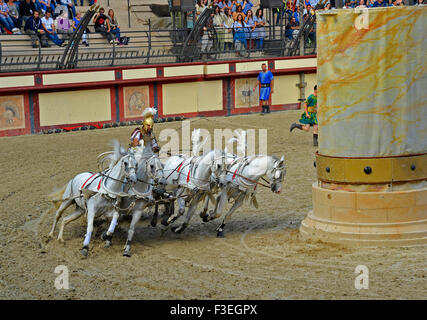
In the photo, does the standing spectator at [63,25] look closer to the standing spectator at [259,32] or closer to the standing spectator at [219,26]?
the standing spectator at [219,26]

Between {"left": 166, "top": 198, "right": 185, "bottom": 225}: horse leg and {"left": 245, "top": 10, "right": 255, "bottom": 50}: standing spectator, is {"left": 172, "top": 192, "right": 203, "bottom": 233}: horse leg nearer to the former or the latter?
{"left": 166, "top": 198, "right": 185, "bottom": 225}: horse leg

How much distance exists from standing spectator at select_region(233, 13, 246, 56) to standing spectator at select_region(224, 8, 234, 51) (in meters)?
0.13

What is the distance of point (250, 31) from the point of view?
2512cm

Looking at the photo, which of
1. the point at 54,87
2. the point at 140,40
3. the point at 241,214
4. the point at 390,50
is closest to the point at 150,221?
the point at 241,214

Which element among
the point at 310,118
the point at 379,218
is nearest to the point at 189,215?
the point at 379,218

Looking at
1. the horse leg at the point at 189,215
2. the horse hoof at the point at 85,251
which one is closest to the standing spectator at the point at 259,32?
the horse leg at the point at 189,215

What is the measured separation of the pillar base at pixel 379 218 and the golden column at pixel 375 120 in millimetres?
13

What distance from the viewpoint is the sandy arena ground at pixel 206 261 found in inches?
342

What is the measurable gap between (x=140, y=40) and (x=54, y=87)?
5368 millimetres

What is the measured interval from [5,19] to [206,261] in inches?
549

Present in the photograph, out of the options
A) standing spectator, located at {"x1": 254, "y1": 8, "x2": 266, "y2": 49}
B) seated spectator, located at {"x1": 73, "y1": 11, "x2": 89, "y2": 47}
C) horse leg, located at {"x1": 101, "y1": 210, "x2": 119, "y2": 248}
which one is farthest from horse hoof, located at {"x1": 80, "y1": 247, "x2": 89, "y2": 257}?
standing spectator, located at {"x1": 254, "y1": 8, "x2": 266, "y2": 49}

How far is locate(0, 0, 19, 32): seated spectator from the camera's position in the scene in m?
21.7

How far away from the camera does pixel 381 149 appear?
1037 centimetres

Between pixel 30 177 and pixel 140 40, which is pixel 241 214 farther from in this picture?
pixel 140 40
